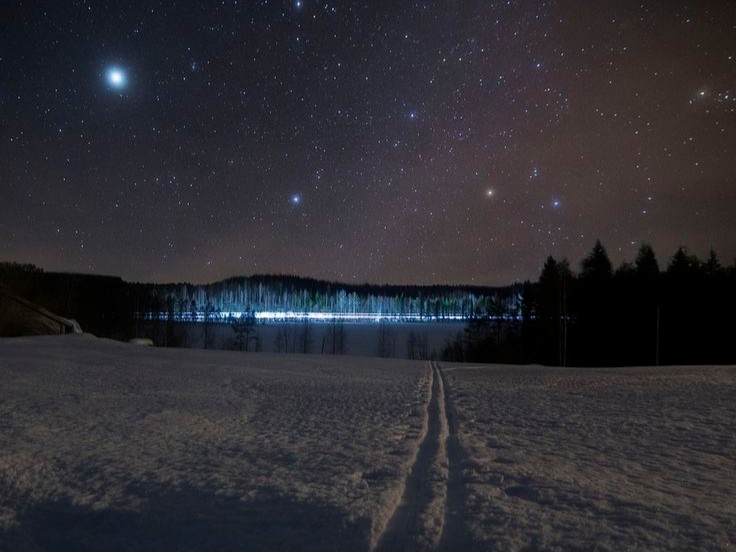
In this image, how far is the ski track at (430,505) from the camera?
136 inches

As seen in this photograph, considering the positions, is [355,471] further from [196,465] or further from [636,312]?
[636,312]

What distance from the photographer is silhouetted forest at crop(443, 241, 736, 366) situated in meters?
36.8

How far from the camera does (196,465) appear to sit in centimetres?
524

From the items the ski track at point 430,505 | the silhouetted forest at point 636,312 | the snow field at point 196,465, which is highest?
the silhouetted forest at point 636,312

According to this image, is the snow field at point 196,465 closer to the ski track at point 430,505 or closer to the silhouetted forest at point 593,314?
the ski track at point 430,505

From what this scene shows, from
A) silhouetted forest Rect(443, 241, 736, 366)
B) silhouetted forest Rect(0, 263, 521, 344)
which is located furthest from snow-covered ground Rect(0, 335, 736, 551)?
silhouetted forest Rect(0, 263, 521, 344)

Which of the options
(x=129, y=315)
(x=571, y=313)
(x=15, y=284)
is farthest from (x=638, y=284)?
(x=129, y=315)

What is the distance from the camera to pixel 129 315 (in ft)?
249

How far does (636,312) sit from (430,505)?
42196mm

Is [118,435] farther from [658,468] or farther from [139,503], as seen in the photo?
[658,468]

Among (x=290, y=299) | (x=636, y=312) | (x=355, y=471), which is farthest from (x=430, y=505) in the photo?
(x=290, y=299)

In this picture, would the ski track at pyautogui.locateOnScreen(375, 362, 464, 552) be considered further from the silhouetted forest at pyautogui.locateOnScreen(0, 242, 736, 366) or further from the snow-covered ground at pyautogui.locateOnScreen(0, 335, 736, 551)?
the silhouetted forest at pyautogui.locateOnScreen(0, 242, 736, 366)

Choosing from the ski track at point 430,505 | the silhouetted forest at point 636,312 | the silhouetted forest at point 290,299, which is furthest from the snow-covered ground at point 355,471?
the silhouetted forest at point 290,299

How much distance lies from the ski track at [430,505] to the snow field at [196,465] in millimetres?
125
